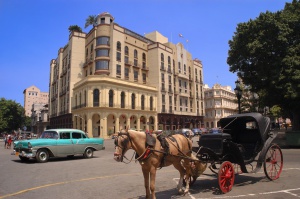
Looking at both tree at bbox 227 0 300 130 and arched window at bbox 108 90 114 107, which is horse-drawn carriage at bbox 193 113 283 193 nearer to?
tree at bbox 227 0 300 130

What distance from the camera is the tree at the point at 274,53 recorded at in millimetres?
20188

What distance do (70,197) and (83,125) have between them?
44586mm

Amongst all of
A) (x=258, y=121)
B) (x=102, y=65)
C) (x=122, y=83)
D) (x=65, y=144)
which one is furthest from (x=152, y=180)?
(x=102, y=65)

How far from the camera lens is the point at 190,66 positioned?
73938 mm

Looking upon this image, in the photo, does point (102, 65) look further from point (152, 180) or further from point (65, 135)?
point (152, 180)

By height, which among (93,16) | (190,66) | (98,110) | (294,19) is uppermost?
(93,16)

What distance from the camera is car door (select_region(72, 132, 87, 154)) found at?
16.5 metres

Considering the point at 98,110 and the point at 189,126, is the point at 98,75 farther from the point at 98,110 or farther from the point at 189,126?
the point at 189,126

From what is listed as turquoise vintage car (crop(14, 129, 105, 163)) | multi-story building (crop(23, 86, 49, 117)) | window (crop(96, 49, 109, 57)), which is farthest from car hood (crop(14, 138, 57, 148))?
multi-story building (crop(23, 86, 49, 117))

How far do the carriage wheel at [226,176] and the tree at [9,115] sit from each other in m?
72.3

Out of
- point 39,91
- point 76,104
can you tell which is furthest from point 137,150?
point 39,91

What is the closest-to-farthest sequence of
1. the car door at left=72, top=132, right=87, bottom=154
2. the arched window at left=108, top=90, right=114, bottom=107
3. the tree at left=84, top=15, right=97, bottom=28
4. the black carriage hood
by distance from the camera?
1. the black carriage hood
2. the car door at left=72, top=132, right=87, bottom=154
3. the arched window at left=108, top=90, right=114, bottom=107
4. the tree at left=84, top=15, right=97, bottom=28

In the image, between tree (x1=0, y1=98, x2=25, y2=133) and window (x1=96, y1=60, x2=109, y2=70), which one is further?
tree (x1=0, y1=98, x2=25, y2=133)

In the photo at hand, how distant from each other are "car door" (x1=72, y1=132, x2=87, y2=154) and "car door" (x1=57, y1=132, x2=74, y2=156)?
0.31m
